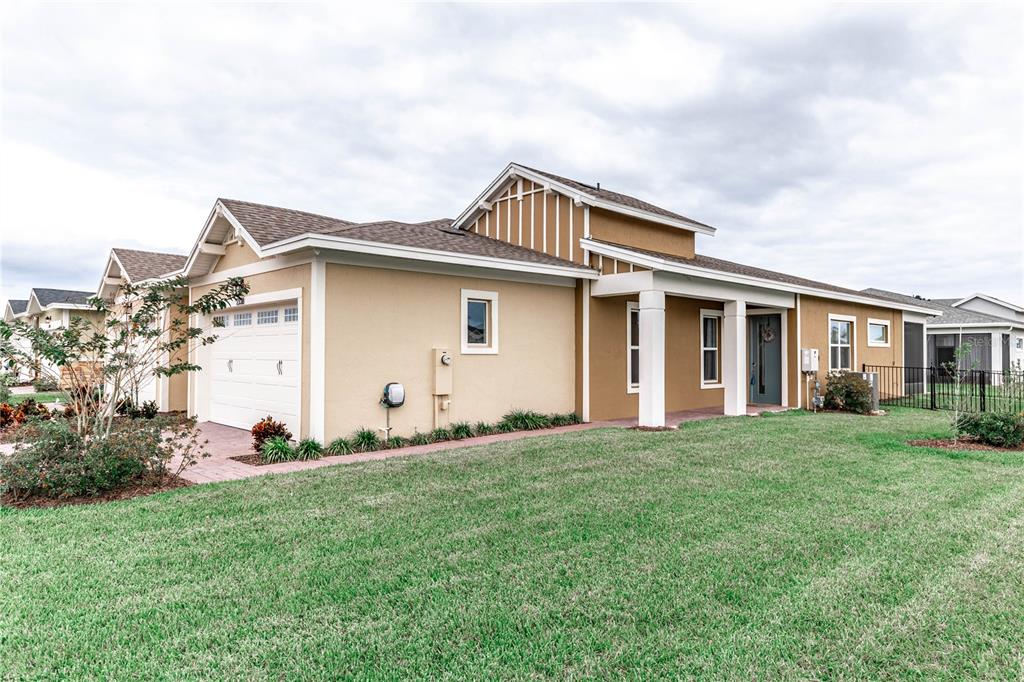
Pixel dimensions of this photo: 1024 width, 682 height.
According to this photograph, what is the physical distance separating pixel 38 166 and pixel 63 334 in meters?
9.75

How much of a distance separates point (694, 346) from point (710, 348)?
31.9 inches

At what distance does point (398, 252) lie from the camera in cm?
880

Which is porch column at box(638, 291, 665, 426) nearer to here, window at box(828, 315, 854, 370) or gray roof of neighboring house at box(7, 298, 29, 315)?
window at box(828, 315, 854, 370)

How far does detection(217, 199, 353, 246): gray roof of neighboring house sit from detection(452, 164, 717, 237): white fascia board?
407 centimetres

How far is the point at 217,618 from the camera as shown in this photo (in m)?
3.23

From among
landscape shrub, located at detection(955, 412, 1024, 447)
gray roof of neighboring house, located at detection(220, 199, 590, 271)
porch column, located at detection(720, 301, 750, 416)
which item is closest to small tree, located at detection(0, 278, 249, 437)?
gray roof of neighboring house, located at detection(220, 199, 590, 271)

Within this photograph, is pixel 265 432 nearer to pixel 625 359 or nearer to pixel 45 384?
pixel 45 384

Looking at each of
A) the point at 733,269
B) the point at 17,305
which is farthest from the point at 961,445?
the point at 17,305

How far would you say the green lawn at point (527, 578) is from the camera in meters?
2.83

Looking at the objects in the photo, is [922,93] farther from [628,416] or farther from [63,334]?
[63,334]

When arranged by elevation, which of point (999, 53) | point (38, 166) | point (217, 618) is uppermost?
point (999, 53)

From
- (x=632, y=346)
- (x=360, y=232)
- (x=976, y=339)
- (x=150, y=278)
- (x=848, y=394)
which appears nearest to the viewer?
(x=360, y=232)

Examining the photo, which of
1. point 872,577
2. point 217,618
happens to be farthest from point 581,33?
point 217,618

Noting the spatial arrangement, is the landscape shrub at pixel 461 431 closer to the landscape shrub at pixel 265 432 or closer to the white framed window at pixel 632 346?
the landscape shrub at pixel 265 432
